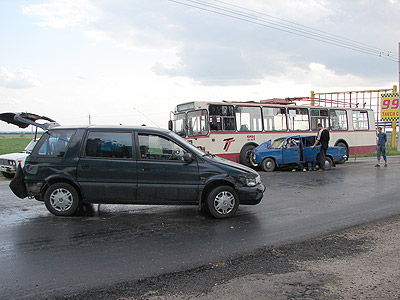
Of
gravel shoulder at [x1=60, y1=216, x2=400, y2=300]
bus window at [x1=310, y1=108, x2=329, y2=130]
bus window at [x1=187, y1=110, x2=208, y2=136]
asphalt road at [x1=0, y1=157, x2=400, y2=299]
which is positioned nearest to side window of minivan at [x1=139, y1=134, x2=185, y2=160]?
asphalt road at [x1=0, y1=157, x2=400, y2=299]

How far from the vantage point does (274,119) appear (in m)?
17.9

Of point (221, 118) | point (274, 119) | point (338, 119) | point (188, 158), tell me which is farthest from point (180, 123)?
point (188, 158)

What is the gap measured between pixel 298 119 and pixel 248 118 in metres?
3.36

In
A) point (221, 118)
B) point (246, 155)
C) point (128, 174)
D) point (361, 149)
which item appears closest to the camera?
point (128, 174)

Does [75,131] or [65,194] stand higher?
[75,131]

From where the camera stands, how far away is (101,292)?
3.59 metres

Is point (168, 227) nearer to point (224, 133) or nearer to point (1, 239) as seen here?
point (1, 239)

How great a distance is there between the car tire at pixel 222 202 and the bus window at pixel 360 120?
16.8 m

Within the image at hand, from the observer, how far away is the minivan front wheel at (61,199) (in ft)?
21.9

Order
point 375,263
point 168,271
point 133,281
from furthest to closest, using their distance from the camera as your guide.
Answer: point 375,263, point 168,271, point 133,281

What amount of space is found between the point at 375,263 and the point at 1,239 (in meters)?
5.25

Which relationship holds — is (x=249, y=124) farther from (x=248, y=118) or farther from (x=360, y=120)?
(x=360, y=120)

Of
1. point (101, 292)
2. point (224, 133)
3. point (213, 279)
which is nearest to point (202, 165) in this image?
point (213, 279)

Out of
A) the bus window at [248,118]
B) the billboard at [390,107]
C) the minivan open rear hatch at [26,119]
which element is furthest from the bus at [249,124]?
the billboard at [390,107]
